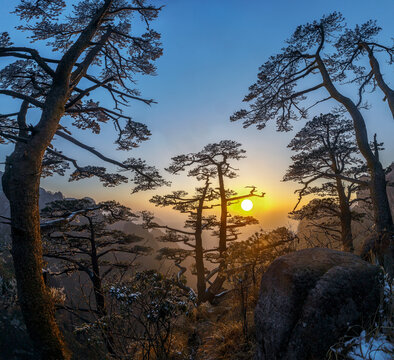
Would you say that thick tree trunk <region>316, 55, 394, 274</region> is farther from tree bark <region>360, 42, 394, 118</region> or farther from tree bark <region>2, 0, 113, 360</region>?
tree bark <region>2, 0, 113, 360</region>

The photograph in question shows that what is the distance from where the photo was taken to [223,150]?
12.0 m

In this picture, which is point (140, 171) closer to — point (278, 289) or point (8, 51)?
point (8, 51)

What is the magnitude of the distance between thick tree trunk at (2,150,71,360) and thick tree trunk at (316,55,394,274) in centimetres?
609

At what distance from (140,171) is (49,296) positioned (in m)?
4.55

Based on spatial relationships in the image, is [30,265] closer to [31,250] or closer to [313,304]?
[31,250]

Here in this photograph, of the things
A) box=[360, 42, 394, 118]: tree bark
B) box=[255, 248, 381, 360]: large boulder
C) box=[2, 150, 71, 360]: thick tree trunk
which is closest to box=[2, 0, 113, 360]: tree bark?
box=[2, 150, 71, 360]: thick tree trunk

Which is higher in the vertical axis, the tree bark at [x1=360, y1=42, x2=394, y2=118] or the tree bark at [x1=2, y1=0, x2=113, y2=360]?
the tree bark at [x1=360, y1=42, x2=394, y2=118]

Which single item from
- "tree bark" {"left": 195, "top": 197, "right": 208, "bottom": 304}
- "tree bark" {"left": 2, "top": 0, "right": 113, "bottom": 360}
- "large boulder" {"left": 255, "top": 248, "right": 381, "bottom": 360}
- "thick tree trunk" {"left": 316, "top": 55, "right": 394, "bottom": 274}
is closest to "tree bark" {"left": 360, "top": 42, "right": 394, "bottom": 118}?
"thick tree trunk" {"left": 316, "top": 55, "right": 394, "bottom": 274}

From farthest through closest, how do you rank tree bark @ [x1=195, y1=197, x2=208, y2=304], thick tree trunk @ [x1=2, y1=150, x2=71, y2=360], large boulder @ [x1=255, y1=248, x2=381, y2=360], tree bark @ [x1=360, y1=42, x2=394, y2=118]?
tree bark @ [x1=195, y1=197, x2=208, y2=304]
tree bark @ [x1=360, y1=42, x2=394, y2=118]
thick tree trunk @ [x1=2, y1=150, x2=71, y2=360]
large boulder @ [x1=255, y1=248, x2=381, y2=360]

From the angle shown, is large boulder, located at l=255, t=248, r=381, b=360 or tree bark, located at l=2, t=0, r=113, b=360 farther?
tree bark, located at l=2, t=0, r=113, b=360

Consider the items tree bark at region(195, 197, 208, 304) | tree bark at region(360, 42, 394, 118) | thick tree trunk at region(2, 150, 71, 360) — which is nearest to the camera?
thick tree trunk at region(2, 150, 71, 360)

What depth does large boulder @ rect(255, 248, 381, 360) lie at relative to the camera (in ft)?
6.82

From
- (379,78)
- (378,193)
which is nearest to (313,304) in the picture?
(378,193)

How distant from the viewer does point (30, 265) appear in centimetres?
371
